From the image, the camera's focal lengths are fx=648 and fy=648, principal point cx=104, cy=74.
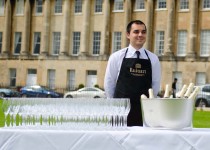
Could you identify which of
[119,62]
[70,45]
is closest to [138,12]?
[70,45]

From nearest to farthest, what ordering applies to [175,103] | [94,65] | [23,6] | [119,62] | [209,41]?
[175,103], [119,62], [209,41], [94,65], [23,6]

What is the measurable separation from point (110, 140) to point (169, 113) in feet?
2.30

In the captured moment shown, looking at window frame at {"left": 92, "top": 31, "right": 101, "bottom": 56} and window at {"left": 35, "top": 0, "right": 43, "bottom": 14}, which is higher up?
window at {"left": 35, "top": 0, "right": 43, "bottom": 14}

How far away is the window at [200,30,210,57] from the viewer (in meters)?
59.9

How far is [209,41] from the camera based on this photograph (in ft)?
196

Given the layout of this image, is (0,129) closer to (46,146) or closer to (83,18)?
(46,146)

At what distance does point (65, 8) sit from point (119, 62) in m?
60.2

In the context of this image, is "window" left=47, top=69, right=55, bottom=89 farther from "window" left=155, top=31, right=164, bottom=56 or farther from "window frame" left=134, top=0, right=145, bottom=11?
"window" left=155, top=31, right=164, bottom=56

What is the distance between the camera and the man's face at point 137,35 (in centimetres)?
718

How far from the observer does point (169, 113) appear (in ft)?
19.1

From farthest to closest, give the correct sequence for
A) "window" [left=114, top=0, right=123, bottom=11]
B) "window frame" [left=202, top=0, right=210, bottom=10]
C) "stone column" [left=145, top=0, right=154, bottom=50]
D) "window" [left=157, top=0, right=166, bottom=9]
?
"window" [left=114, top=0, right=123, bottom=11] → "window" [left=157, top=0, right=166, bottom=9] → "stone column" [left=145, top=0, right=154, bottom=50] → "window frame" [left=202, top=0, right=210, bottom=10]

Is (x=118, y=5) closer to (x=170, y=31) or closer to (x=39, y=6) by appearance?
(x=170, y=31)

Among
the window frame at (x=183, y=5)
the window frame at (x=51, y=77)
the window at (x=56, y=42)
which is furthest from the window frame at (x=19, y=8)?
the window frame at (x=183, y=5)

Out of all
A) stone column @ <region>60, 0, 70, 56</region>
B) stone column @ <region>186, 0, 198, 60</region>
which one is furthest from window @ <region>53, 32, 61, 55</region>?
stone column @ <region>186, 0, 198, 60</region>
